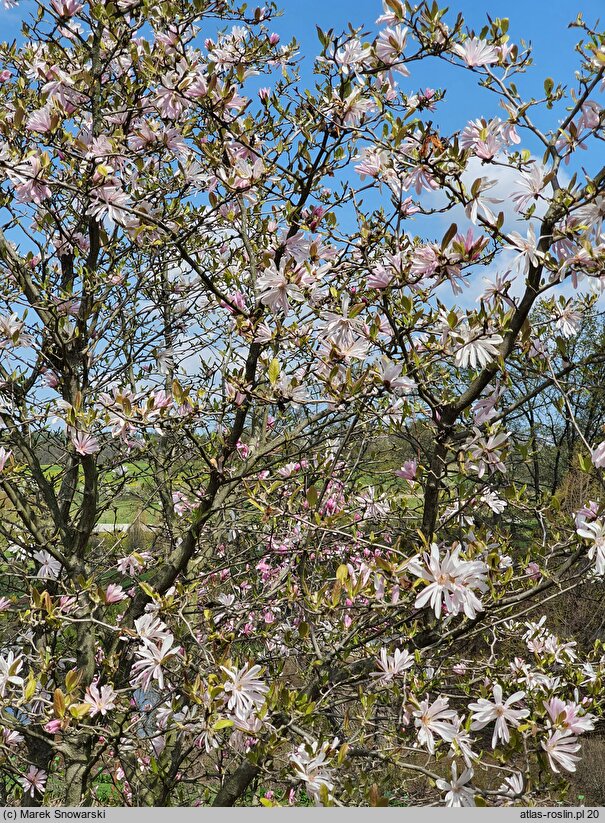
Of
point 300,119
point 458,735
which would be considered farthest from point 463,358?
point 300,119

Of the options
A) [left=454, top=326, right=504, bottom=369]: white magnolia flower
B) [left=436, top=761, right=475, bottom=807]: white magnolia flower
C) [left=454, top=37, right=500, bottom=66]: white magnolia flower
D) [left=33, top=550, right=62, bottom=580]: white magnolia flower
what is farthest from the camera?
[left=33, top=550, right=62, bottom=580]: white magnolia flower

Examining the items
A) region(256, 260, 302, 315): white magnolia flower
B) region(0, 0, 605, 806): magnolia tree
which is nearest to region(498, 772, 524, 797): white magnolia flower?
region(0, 0, 605, 806): magnolia tree

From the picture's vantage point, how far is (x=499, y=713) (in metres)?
1.88

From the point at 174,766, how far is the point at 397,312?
7.27 ft

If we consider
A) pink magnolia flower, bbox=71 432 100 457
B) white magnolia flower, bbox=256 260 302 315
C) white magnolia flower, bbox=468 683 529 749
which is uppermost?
white magnolia flower, bbox=256 260 302 315

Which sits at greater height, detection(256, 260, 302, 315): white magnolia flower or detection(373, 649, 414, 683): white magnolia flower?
detection(256, 260, 302, 315): white magnolia flower

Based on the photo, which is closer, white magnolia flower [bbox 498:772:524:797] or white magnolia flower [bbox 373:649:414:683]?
white magnolia flower [bbox 498:772:524:797]

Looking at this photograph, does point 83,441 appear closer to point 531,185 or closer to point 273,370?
point 273,370

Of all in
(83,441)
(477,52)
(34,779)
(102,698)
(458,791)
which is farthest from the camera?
(34,779)

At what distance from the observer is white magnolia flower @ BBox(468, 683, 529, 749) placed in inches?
72.4

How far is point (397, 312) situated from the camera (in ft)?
7.67

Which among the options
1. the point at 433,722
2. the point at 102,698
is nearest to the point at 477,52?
the point at 433,722

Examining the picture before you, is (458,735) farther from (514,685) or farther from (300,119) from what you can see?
(300,119)

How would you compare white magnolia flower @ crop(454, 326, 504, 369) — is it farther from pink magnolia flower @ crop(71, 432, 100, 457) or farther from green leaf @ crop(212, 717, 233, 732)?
pink magnolia flower @ crop(71, 432, 100, 457)
